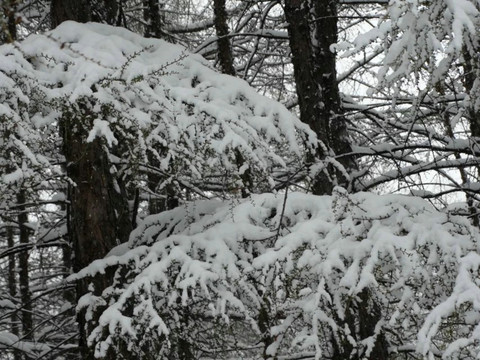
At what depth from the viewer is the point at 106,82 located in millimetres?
4684

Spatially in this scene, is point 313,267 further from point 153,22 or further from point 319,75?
point 153,22

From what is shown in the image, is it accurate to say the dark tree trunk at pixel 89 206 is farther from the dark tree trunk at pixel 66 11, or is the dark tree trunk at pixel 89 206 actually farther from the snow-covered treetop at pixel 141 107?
the dark tree trunk at pixel 66 11

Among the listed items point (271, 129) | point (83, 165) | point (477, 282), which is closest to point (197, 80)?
point (271, 129)

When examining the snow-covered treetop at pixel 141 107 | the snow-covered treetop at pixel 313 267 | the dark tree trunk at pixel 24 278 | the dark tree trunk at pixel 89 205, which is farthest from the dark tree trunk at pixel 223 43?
the dark tree trunk at pixel 24 278

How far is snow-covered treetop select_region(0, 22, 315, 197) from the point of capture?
4.46 m

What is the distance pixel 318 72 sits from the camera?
675cm

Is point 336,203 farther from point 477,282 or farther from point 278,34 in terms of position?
point 278,34

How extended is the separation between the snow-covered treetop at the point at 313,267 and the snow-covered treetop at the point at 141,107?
49 cm

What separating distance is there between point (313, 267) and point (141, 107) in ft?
6.01

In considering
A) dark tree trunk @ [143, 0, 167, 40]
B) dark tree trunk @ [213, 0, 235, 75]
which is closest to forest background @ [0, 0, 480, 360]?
dark tree trunk @ [213, 0, 235, 75]

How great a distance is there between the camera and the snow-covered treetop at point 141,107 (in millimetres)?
4461

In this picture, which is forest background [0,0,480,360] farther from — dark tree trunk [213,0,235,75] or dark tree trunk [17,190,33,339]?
dark tree trunk [17,190,33,339]

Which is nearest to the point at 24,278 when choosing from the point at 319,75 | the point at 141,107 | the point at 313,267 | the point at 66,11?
the point at 66,11

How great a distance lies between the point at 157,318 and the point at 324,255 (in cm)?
131
